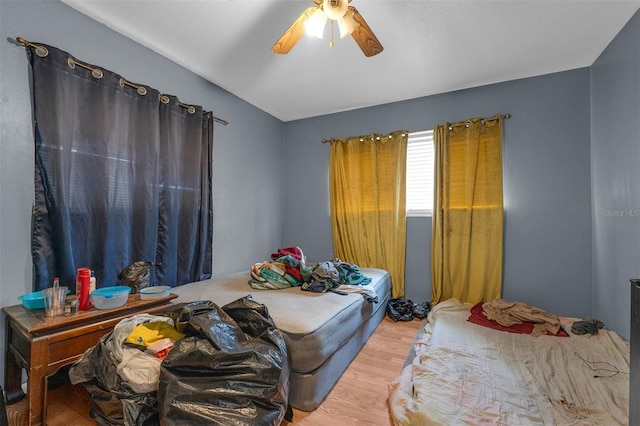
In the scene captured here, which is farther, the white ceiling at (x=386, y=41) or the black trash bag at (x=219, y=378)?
the white ceiling at (x=386, y=41)

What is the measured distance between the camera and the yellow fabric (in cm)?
128

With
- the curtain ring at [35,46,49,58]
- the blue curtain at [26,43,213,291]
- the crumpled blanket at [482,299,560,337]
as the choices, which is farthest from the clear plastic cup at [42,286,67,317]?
the crumpled blanket at [482,299,560,337]

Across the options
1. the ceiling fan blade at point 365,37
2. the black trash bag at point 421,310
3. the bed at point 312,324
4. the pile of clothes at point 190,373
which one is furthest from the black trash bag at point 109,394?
the black trash bag at point 421,310

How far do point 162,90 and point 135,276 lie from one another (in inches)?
64.1

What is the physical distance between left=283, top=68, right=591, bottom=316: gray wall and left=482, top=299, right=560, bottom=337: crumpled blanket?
9.6 inches

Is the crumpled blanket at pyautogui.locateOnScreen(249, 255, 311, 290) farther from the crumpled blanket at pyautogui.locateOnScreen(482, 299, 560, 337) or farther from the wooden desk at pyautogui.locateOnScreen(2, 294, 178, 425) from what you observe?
the crumpled blanket at pyautogui.locateOnScreen(482, 299, 560, 337)

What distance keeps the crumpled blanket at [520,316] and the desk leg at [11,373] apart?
3498mm

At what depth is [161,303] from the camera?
1862mm

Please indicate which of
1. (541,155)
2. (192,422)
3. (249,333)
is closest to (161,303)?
(249,333)

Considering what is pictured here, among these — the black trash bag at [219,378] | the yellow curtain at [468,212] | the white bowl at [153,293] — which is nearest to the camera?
the black trash bag at [219,378]

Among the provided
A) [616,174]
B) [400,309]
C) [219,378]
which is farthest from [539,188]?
[219,378]

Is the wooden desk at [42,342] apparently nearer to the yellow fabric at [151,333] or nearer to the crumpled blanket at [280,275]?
the yellow fabric at [151,333]

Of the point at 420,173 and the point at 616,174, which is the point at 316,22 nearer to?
the point at 420,173

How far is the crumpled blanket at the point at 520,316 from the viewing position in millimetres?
2260
